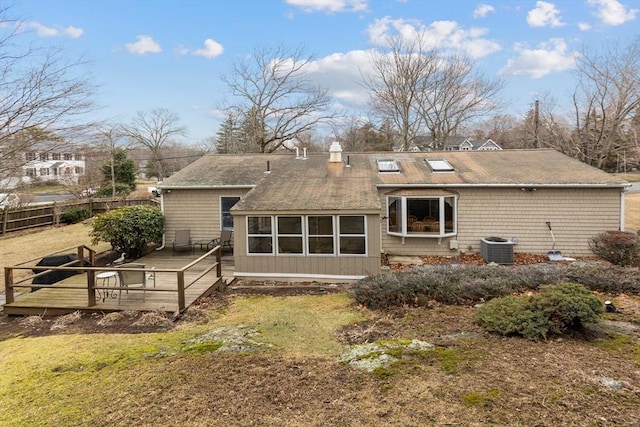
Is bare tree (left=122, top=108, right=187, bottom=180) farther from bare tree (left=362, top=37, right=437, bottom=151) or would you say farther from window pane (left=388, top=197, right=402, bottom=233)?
window pane (left=388, top=197, right=402, bottom=233)

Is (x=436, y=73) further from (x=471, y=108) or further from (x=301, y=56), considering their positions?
(x=301, y=56)

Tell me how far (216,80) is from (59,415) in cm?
2909

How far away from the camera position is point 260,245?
389 inches

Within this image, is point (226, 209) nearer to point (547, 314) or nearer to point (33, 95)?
point (33, 95)

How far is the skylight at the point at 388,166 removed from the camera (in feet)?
43.9

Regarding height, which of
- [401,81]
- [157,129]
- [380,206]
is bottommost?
[380,206]

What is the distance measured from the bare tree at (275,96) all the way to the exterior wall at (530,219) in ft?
→ 65.2

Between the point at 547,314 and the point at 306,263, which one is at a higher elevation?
the point at 547,314

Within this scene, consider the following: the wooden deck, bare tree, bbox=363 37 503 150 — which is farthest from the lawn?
bare tree, bbox=363 37 503 150

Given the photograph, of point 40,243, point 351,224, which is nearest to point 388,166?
point 351,224

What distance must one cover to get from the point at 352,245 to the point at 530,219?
6419 millimetres

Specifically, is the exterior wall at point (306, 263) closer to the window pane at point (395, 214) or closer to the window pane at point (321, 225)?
the window pane at point (321, 225)

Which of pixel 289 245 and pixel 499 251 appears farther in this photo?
pixel 499 251

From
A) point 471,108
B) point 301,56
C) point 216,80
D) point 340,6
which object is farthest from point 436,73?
point 216,80
